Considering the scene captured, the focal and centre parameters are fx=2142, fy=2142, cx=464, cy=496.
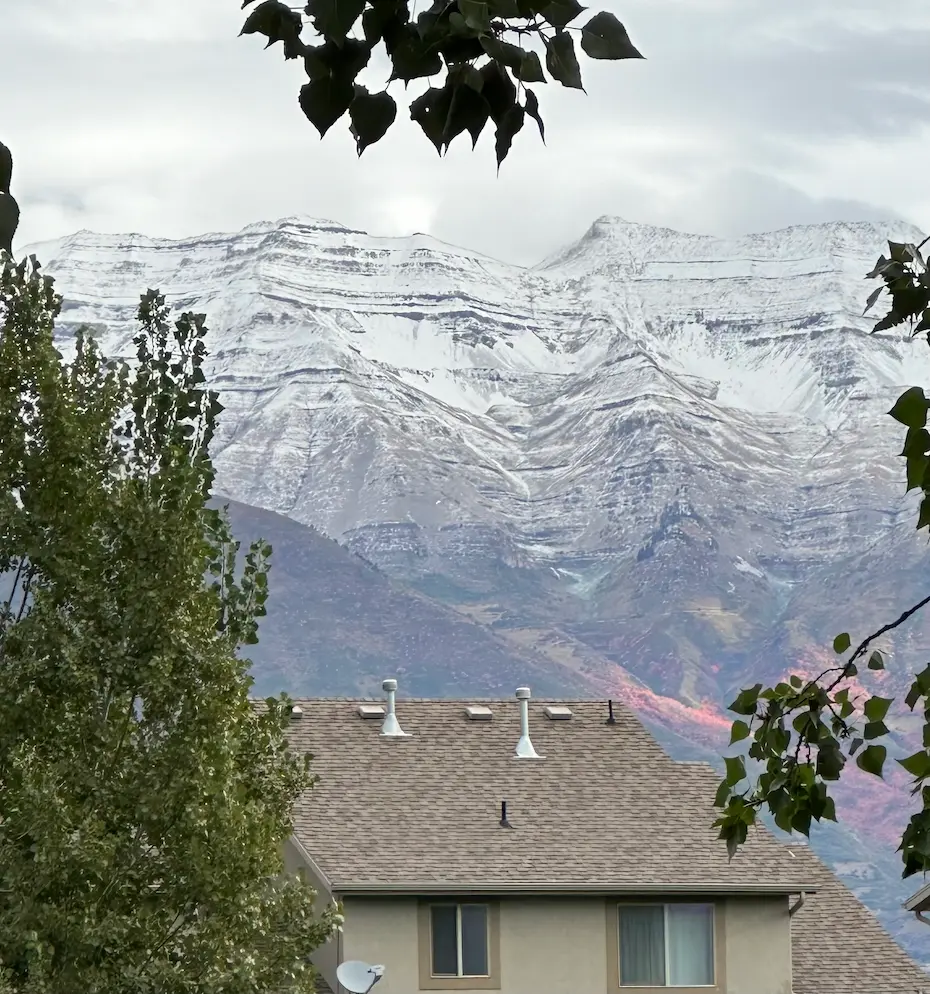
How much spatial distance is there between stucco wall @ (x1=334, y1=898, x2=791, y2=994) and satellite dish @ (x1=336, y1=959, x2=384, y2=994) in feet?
10.5

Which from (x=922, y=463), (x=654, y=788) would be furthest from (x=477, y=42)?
(x=654, y=788)

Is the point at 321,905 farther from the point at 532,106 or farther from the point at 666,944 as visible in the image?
the point at 532,106

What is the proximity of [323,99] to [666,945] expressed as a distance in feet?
85.6

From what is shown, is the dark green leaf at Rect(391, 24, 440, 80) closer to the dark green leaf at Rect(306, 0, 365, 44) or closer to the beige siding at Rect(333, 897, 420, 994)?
the dark green leaf at Rect(306, 0, 365, 44)

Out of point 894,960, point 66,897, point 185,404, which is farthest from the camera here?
→ point 894,960

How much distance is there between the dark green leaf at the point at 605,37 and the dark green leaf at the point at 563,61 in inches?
3.2

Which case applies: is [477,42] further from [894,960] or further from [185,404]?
[894,960]

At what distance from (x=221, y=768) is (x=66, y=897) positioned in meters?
1.46

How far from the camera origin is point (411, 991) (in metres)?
28.0

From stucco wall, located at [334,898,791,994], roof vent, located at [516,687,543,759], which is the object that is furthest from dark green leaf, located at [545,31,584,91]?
roof vent, located at [516,687,543,759]

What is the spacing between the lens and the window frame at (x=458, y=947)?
28062 millimetres

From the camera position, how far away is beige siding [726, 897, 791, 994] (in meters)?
29.0

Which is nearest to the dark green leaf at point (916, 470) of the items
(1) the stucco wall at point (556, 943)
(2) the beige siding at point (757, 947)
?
(1) the stucco wall at point (556, 943)

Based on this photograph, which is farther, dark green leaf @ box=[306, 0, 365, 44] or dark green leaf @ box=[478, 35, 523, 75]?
dark green leaf @ box=[478, 35, 523, 75]
